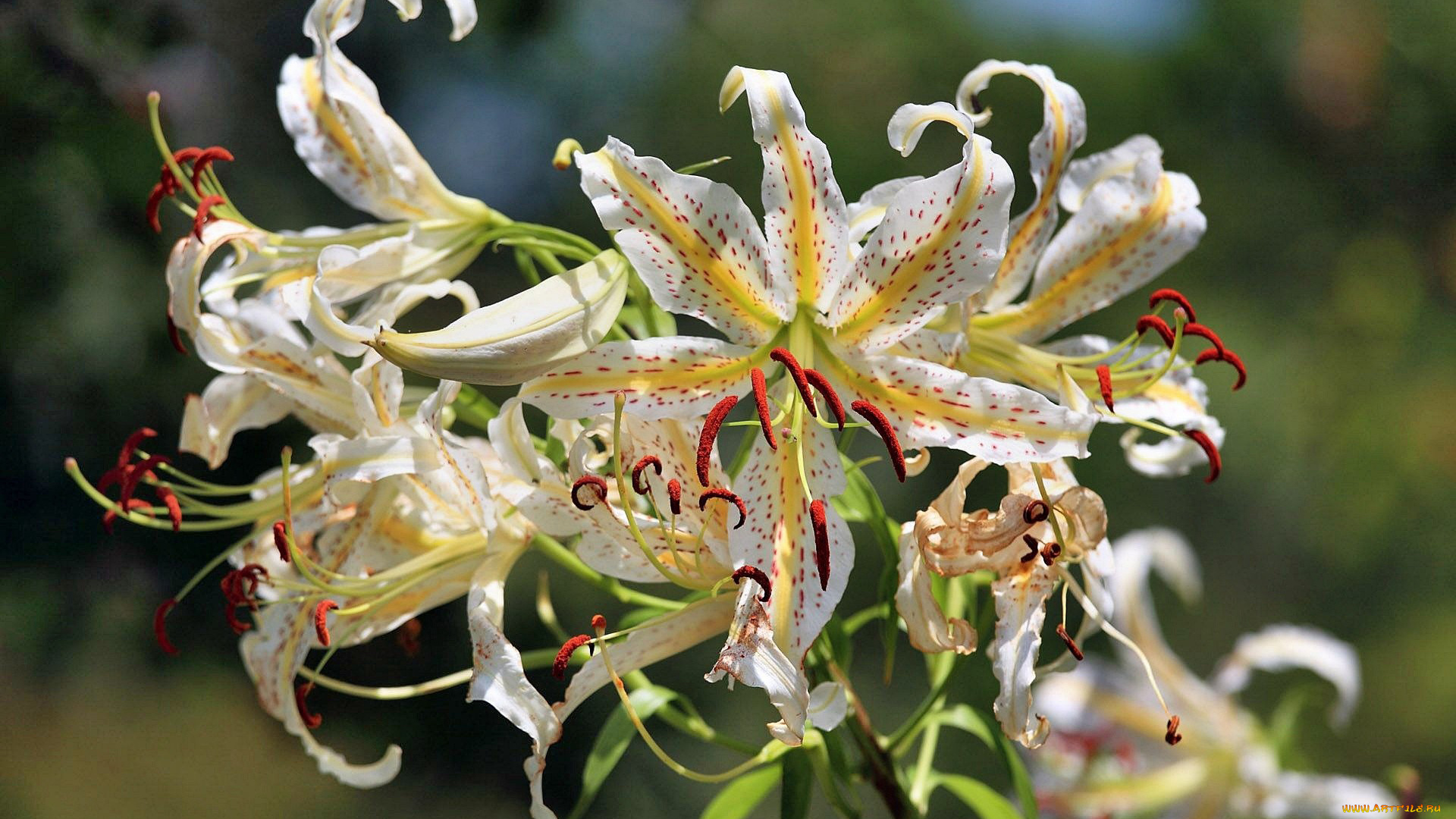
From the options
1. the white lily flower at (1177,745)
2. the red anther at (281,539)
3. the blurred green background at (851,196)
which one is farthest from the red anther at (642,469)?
the blurred green background at (851,196)

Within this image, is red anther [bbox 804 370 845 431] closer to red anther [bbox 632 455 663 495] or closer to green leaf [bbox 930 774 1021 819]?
red anther [bbox 632 455 663 495]

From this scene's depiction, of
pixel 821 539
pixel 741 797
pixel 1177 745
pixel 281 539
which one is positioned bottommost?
pixel 1177 745

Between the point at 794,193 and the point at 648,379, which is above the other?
the point at 794,193

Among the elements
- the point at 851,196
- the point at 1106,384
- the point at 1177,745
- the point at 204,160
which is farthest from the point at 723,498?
the point at 851,196

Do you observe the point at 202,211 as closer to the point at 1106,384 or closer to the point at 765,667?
the point at 765,667

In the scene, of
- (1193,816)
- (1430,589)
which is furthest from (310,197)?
(1430,589)

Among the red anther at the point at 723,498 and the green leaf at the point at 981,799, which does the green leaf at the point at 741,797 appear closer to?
the green leaf at the point at 981,799
